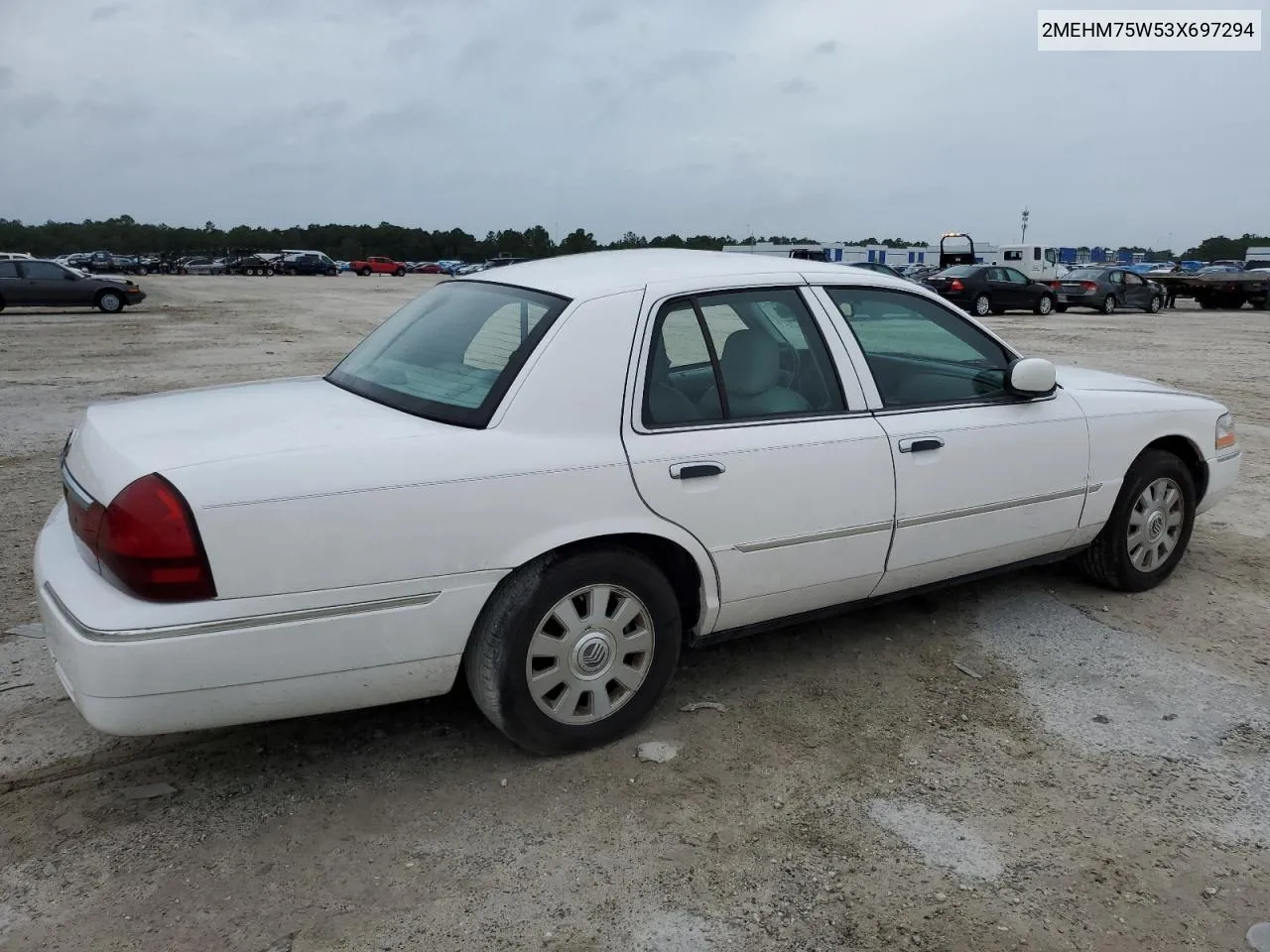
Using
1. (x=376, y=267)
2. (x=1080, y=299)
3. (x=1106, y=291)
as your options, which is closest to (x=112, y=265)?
(x=376, y=267)

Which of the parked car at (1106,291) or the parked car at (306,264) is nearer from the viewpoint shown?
the parked car at (1106,291)

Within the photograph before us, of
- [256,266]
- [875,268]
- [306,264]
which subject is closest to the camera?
[875,268]

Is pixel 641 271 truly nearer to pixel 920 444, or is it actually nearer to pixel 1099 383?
pixel 920 444

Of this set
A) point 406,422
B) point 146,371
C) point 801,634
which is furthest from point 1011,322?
point 406,422

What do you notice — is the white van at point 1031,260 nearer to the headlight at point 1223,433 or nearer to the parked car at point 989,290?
the parked car at point 989,290

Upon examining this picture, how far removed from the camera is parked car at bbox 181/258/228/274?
67.9 metres

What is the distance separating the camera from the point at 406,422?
3086 mm

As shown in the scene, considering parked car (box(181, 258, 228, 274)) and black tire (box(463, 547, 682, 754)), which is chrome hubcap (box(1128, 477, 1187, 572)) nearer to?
black tire (box(463, 547, 682, 754))

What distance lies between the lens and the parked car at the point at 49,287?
967 inches

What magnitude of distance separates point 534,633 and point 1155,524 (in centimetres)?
323

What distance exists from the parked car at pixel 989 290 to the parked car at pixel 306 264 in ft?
151

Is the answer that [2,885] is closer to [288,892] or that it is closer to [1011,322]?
[288,892]

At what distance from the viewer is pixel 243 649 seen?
2.69 metres

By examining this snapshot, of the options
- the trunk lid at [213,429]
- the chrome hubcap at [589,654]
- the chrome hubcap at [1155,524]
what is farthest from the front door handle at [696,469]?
the chrome hubcap at [1155,524]
